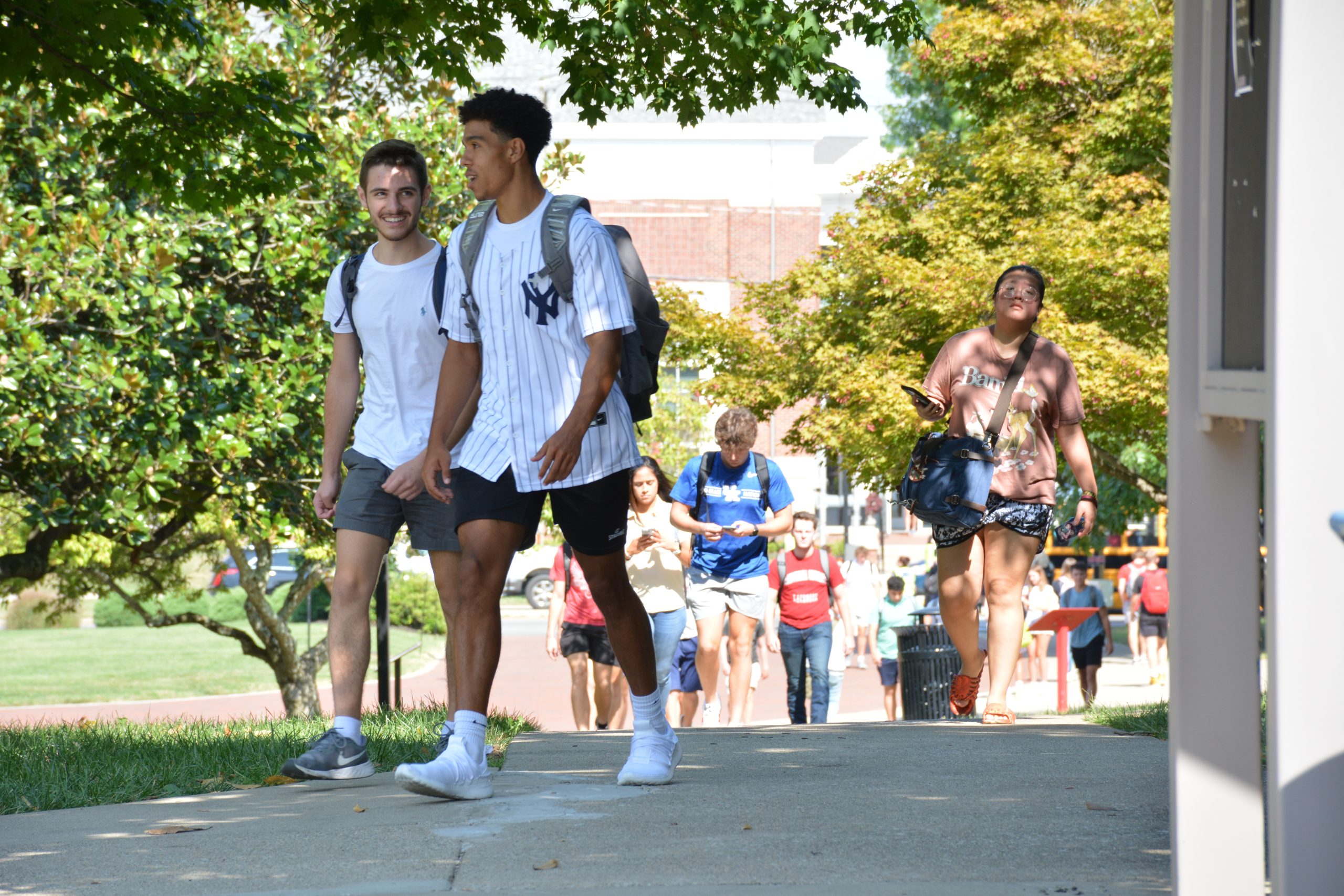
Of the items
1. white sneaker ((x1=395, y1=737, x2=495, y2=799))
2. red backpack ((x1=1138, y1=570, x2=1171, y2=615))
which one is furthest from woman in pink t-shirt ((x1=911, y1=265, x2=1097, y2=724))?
red backpack ((x1=1138, y1=570, x2=1171, y2=615))

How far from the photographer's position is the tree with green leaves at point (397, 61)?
7.28 m

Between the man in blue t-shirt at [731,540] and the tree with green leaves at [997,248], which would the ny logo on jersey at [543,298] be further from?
the tree with green leaves at [997,248]

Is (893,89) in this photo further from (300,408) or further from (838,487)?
(300,408)

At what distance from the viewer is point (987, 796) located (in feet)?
14.1

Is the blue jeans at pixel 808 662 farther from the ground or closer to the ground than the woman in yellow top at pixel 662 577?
closer to the ground

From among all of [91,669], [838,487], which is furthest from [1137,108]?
[838,487]

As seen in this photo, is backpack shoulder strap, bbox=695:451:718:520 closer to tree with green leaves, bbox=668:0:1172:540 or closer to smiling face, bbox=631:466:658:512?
smiling face, bbox=631:466:658:512

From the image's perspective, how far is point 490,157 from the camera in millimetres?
4465

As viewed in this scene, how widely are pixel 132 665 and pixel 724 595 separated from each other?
21575mm

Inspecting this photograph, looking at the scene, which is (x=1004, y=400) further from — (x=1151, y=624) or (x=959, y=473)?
(x=1151, y=624)

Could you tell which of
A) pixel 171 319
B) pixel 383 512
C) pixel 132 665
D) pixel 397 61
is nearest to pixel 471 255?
pixel 383 512

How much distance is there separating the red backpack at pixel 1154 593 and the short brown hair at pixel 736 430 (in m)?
14.1

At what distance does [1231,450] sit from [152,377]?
406 inches

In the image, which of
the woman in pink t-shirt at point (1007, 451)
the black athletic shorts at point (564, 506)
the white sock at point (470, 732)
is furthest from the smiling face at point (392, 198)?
the woman in pink t-shirt at point (1007, 451)
